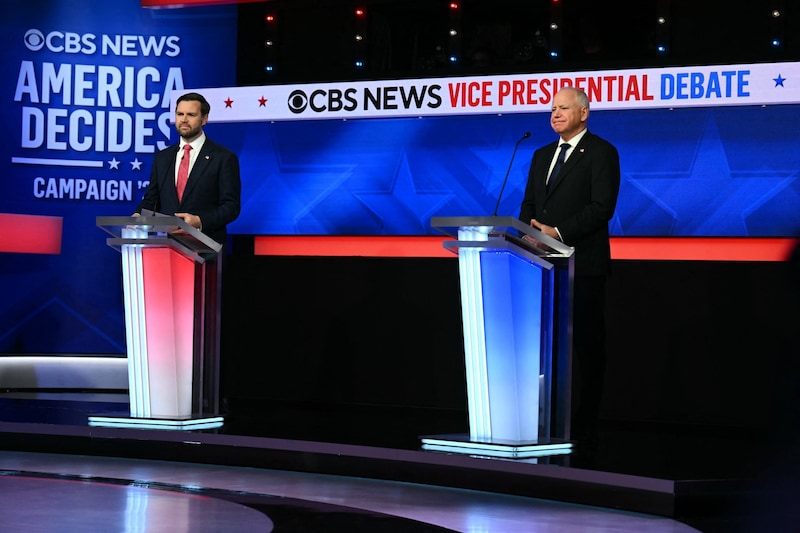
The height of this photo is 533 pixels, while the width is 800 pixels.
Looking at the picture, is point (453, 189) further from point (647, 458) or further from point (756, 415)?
point (647, 458)

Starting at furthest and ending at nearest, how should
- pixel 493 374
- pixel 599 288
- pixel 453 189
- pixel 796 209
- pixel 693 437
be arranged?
pixel 453 189, pixel 796 209, pixel 693 437, pixel 599 288, pixel 493 374

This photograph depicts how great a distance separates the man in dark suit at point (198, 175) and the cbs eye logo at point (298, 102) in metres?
1.86

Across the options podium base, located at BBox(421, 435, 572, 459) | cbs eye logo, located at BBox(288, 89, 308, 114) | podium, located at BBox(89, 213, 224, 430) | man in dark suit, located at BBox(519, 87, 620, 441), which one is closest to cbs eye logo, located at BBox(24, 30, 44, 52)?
cbs eye logo, located at BBox(288, 89, 308, 114)

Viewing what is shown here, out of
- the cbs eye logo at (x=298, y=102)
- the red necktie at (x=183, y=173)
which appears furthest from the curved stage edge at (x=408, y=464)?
the cbs eye logo at (x=298, y=102)

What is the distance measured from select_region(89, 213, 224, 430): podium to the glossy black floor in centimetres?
12

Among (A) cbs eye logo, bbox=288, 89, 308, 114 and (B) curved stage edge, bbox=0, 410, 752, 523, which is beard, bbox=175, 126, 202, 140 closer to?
(B) curved stage edge, bbox=0, 410, 752, 523

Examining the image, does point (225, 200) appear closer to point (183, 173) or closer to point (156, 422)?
point (183, 173)

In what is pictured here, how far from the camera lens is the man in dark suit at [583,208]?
418 centimetres

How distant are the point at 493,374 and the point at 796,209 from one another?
8.68 feet

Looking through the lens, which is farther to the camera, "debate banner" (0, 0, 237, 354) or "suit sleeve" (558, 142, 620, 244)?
"debate banner" (0, 0, 237, 354)

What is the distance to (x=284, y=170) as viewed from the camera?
6766mm

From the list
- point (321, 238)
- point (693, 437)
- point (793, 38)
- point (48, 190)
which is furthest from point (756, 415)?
point (48, 190)

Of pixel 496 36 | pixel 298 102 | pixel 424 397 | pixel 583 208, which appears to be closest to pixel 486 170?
pixel 496 36

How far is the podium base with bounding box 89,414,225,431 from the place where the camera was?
14.4ft
